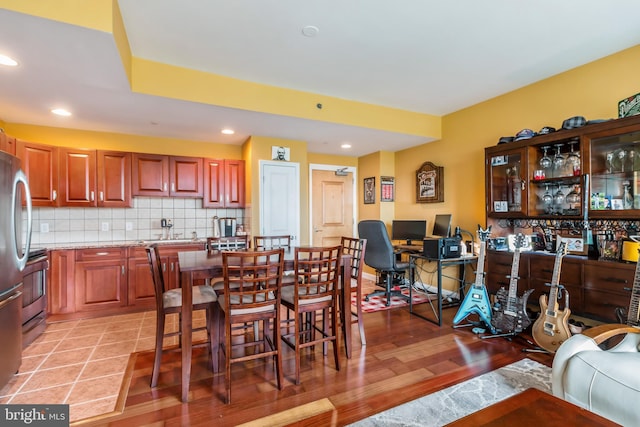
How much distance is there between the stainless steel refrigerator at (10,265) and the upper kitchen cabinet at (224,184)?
2.16 meters

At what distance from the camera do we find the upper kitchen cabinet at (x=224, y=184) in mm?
4422

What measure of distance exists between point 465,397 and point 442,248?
161 centimetres

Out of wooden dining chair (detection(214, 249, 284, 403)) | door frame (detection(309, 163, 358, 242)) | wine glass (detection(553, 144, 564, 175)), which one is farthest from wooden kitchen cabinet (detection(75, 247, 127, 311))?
wine glass (detection(553, 144, 564, 175))

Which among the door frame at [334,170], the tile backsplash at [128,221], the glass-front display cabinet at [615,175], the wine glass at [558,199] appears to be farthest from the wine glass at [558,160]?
the tile backsplash at [128,221]

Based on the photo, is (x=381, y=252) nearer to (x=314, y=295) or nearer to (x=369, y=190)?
(x=369, y=190)

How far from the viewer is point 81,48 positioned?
2.11 meters

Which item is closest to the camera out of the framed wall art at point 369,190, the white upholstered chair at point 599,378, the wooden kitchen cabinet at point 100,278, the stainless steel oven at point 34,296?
the white upholstered chair at point 599,378

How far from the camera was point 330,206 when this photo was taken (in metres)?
5.76

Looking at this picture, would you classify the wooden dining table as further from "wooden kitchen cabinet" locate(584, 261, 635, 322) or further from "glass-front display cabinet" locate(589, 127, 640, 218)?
"glass-front display cabinet" locate(589, 127, 640, 218)

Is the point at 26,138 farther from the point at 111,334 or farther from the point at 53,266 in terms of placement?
the point at 111,334

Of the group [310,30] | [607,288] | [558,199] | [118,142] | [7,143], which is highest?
[310,30]

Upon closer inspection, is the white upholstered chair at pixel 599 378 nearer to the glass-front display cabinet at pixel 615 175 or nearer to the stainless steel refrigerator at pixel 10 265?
the glass-front display cabinet at pixel 615 175

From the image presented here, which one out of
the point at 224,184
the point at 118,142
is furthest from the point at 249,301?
the point at 118,142

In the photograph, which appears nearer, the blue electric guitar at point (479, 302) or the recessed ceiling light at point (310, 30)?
the recessed ceiling light at point (310, 30)
